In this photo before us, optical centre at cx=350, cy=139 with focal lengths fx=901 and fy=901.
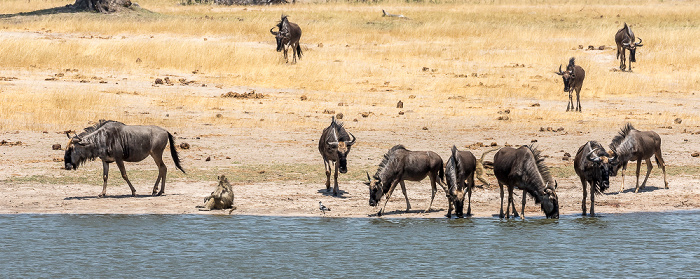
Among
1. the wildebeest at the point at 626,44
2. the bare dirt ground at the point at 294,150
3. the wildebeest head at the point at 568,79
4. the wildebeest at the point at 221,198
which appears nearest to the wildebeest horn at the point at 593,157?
the bare dirt ground at the point at 294,150

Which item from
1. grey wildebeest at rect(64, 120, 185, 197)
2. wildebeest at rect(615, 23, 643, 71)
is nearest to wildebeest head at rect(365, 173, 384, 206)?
grey wildebeest at rect(64, 120, 185, 197)

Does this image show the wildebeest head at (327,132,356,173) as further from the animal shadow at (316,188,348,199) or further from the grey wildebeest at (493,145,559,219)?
the grey wildebeest at (493,145,559,219)

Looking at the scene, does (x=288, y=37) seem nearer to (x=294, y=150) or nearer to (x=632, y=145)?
(x=294, y=150)

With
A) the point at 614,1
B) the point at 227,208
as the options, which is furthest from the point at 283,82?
the point at 614,1

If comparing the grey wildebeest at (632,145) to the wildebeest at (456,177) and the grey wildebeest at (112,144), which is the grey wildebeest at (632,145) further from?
the grey wildebeest at (112,144)

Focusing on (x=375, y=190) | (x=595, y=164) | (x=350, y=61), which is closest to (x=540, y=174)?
(x=595, y=164)

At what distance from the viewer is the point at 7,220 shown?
555 inches

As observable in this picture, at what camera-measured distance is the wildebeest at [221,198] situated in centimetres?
1474

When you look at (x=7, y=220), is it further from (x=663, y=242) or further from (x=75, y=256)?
(x=663, y=242)

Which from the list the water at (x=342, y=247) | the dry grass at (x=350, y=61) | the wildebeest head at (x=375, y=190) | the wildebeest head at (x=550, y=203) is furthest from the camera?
the dry grass at (x=350, y=61)

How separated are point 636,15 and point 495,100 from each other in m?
28.5

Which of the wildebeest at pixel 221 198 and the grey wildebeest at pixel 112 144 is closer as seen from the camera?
the wildebeest at pixel 221 198

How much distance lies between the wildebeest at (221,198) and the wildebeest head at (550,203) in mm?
4992

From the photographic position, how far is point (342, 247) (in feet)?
41.4
